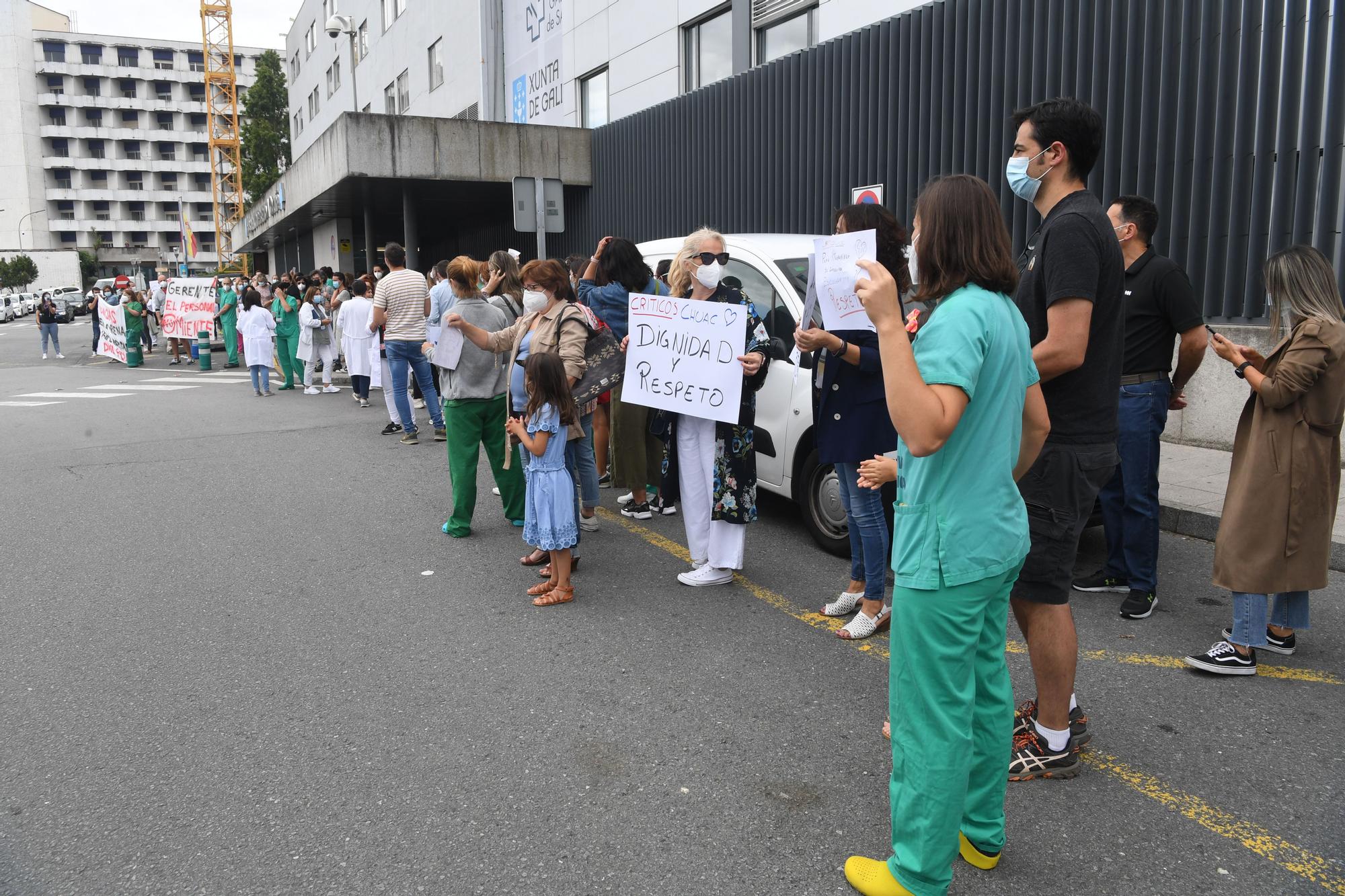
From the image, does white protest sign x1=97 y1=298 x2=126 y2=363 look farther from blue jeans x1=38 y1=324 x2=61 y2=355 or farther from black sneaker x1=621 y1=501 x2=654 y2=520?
black sneaker x1=621 y1=501 x2=654 y2=520

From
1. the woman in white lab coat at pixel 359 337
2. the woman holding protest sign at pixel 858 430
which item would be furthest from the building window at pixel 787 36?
the woman holding protest sign at pixel 858 430

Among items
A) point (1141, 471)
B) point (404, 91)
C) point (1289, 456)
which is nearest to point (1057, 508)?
point (1289, 456)

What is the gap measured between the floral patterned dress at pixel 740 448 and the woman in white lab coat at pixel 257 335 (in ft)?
38.7

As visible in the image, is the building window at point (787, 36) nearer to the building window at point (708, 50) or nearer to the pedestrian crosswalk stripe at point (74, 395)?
the building window at point (708, 50)

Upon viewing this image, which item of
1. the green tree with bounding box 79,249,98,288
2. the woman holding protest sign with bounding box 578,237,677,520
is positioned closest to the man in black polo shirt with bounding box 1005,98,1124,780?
the woman holding protest sign with bounding box 578,237,677,520

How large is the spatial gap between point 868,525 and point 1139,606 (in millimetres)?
1472

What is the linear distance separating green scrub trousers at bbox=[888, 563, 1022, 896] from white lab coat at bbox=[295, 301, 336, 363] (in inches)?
545

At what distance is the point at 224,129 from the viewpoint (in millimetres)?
81938

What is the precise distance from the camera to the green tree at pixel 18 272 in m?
72.4

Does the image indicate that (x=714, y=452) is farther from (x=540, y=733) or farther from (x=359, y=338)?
(x=359, y=338)

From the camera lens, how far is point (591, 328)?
557 centimetres

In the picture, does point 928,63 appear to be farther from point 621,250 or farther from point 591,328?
point 591,328

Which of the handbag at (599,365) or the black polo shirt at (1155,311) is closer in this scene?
the black polo shirt at (1155,311)

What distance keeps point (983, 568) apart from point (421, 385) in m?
8.46
